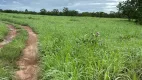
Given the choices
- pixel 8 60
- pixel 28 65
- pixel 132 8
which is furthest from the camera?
pixel 132 8

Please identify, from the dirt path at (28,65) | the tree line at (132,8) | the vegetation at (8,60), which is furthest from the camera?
the tree line at (132,8)

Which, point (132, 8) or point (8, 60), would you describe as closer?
point (8, 60)

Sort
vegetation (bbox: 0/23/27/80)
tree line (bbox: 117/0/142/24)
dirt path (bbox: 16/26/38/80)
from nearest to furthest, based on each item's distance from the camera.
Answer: vegetation (bbox: 0/23/27/80), dirt path (bbox: 16/26/38/80), tree line (bbox: 117/0/142/24)

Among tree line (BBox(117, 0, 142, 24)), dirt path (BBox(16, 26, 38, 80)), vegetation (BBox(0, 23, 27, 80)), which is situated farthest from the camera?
tree line (BBox(117, 0, 142, 24))

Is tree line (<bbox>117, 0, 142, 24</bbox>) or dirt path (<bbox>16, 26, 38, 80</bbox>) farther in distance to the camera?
tree line (<bbox>117, 0, 142, 24</bbox>)

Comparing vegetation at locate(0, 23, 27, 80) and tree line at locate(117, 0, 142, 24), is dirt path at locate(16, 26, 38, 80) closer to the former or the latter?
vegetation at locate(0, 23, 27, 80)

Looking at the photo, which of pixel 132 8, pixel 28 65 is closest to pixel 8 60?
pixel 28 65

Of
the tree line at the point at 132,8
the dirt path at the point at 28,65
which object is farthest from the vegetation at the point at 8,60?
the tree line at the point at 132,8

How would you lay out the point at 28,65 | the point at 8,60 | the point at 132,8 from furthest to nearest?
the point at 132,8
the point at 8,60
the point at 28,65

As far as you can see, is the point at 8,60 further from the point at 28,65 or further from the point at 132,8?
the point at 132,8

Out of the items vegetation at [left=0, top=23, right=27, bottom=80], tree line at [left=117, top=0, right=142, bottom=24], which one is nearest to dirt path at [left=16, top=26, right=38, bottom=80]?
vegetation at [left=0, top=23, right=27, bottom=80]

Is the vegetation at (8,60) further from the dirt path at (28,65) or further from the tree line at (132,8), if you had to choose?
the tree line at (132,8)

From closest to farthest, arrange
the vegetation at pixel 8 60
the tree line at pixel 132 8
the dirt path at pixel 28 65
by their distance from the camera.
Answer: the vegetation at pixel 8 60 < the dirt path at pixel 28 65 < the tree line at pixel 132 8

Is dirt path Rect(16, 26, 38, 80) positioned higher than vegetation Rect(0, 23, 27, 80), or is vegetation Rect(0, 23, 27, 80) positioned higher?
vegetation Rect(0, 23, 27, 80)
